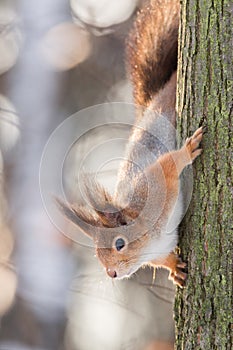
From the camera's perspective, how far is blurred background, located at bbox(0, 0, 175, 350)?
4.36 metres

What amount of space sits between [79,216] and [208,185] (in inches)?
15.7

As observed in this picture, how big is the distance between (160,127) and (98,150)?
2.08 ft

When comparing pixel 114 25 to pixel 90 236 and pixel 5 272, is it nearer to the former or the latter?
pixel 5 272

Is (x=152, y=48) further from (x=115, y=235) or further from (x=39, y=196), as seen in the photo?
(x=39, y=196)

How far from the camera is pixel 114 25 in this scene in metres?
4.57

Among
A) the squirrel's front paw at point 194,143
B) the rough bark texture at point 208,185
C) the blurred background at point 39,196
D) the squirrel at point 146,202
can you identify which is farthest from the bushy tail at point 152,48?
the blurred background at point 39,196

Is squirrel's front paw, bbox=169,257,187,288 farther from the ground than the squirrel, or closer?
closer

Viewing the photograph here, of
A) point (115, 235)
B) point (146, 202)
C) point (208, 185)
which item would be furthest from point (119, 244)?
point (208, 185)

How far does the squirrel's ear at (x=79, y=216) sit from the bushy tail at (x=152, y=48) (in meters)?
0.58

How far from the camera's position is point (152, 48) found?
104 inches

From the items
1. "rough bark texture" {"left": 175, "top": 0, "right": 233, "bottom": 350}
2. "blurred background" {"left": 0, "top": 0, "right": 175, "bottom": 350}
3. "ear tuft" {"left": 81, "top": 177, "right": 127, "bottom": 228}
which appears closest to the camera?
"rough bark texture" {"left": 175, "top": 0, "right": 233, "bottom": 350}

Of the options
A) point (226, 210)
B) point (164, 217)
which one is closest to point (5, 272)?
point (164, 217)

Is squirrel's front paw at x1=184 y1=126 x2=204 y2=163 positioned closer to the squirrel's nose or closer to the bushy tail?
the squirrel's nose

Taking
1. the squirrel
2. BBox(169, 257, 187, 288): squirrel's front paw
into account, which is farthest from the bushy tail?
BBox(169, 257, 187, 288): squirrel's front paw
